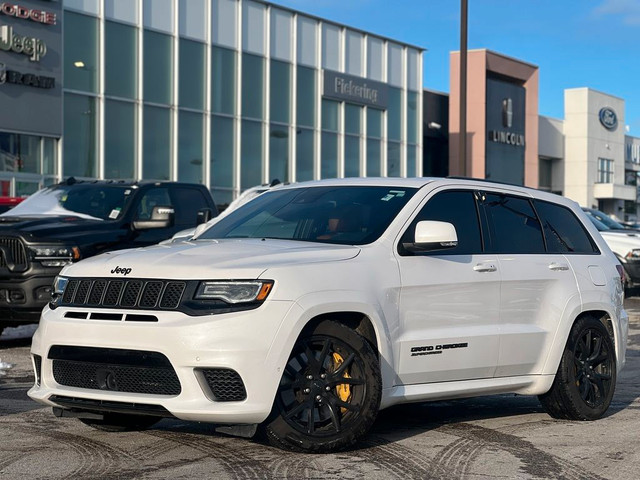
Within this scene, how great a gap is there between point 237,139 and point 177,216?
903 inches

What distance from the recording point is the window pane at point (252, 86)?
3656 centimetres

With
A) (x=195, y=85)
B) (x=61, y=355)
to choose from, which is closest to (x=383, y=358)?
(x=61, y=355)

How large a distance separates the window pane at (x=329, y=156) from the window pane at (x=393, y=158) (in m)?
3.79

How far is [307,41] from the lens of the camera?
39.2 meters

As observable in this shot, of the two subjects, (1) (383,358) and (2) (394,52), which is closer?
(1) (383,358)

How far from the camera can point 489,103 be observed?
176 feet

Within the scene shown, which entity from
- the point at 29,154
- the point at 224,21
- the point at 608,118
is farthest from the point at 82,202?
the point at 608,118

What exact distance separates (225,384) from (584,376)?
3.03 m

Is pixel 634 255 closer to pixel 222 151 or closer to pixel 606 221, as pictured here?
Result: pixel 606 221

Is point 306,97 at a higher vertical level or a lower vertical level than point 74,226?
higher

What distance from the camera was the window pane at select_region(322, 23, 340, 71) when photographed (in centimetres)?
4003

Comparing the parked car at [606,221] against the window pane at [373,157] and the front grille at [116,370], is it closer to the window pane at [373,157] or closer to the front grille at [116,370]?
the front grille at [116,370]

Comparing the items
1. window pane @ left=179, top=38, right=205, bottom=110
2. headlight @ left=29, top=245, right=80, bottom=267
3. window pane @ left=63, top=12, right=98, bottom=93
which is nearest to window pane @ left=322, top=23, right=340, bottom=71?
window pane @ left=179, top=38, right=205, bottom=110

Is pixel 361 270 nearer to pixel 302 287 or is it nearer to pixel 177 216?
pixel 302 287
